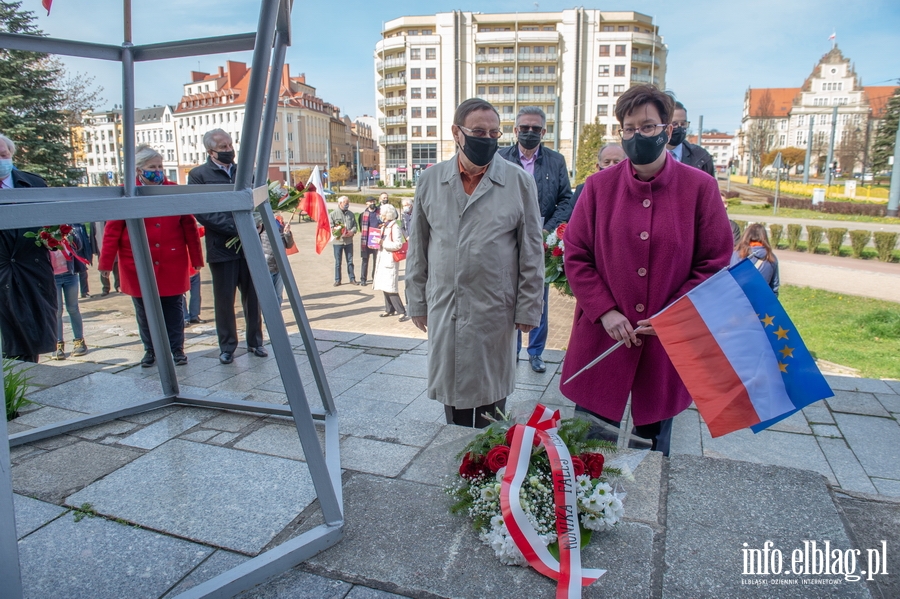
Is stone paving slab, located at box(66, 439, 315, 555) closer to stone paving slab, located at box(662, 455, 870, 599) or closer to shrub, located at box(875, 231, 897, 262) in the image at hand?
stone paving slab, located at box(662, 455, 870, 599)

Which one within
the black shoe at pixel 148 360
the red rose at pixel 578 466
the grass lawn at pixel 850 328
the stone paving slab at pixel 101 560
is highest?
the red rose at pixel 578 466

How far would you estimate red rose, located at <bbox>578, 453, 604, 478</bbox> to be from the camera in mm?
2227

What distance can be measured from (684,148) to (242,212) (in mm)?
4288

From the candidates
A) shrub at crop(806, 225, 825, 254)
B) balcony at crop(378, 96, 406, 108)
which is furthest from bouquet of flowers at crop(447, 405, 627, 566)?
balcony at crop(378, 96, 406, 108)

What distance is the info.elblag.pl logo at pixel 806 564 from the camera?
1.86 meters

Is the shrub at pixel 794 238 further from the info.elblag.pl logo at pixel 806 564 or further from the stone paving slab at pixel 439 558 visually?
the stone paving slab at pixel 439 558

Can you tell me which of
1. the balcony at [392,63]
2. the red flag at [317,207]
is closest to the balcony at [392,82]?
the balcony at [392,63]

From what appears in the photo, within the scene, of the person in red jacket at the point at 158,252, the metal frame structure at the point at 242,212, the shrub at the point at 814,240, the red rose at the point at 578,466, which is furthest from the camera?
the shrub at the point at 814,240

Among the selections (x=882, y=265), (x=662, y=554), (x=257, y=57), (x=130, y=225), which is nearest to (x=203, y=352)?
(x=130, y=225)

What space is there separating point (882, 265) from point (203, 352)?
16563mm

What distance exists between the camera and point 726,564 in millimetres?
1935

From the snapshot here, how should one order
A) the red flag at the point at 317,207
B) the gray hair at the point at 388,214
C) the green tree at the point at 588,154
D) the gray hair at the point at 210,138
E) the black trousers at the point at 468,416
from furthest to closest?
the green tree at the point at 588,154 < the gray hair at the point at 388,214 < the red flag at the point at 317,207 < the gray hair at the point at 210,138 < the black trousers at the point at 468,416

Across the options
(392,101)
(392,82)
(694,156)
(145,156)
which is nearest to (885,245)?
(694,156)

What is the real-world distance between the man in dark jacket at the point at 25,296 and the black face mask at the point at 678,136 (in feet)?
16.7
